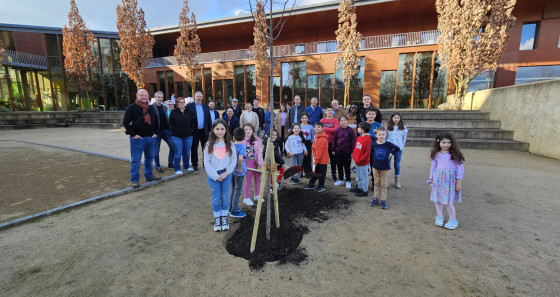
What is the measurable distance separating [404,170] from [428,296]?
488 cm

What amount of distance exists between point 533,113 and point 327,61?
12.7m

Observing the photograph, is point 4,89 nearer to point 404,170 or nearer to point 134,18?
point 134,18

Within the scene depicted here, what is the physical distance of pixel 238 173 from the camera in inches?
145

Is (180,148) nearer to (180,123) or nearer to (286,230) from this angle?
(180,123)

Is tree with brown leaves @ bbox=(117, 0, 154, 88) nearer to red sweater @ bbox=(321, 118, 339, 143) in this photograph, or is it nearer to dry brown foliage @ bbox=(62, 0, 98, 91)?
dry brown foliage @ bbox=(62, 0, 98, 91)

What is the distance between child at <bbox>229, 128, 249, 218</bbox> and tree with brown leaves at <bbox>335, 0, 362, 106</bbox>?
1468 cm

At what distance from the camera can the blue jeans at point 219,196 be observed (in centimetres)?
333

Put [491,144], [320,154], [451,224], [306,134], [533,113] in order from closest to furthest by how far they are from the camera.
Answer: [451,224], [320,154], [306,134], [533,113], [491,144]

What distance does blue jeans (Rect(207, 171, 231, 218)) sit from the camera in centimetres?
333

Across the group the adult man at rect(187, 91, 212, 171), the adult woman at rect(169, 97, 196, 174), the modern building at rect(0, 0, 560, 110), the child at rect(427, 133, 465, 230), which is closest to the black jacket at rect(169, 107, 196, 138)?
the adult woman at rect(169, 97, 196, 174)

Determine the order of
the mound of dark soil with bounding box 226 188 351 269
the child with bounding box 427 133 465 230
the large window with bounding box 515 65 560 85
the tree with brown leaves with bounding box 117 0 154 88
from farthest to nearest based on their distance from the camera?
the tree with brown leaves with bounding box 117 0 154 88 → the large window with bounding box 515 65 560 85 → the child with bounding box 427 133 465 230 → the mound of dark soil with bounding box 226 188 351 269

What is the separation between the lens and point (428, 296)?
6.93 ft

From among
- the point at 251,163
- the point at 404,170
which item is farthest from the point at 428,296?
the point at 404,170

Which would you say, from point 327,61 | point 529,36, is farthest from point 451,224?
point 529,36
